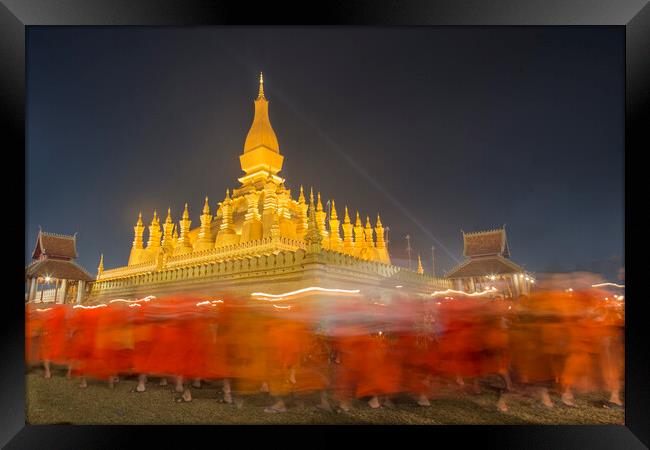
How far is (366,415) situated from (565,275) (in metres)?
2.65

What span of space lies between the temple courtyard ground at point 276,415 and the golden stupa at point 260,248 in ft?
4.20

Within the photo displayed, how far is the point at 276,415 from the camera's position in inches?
139

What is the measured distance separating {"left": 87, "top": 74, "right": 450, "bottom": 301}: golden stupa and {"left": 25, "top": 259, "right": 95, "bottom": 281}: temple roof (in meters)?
0.26

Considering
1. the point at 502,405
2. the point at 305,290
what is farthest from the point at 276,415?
the point at 502,405

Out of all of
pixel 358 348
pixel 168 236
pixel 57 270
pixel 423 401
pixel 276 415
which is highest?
pixel 168 236

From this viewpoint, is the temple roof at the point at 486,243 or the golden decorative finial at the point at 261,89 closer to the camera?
the temple roof at the point at 486,243

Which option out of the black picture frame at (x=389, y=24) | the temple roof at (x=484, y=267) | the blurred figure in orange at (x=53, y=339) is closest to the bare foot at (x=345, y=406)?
the black picture frame at (x=389, y=24)

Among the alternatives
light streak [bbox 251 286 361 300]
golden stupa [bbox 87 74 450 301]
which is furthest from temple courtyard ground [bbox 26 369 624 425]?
golden stupa [bbox 87 74 450 301]

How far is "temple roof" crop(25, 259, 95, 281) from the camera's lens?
449 cm

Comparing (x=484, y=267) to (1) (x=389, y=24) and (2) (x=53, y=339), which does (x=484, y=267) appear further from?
(2) (x=53, y=339)

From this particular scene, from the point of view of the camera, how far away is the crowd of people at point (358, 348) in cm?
362

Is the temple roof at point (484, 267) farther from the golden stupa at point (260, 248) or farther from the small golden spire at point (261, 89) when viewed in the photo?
the small golden spire at point (261, 89)

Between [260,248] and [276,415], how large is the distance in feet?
9.85

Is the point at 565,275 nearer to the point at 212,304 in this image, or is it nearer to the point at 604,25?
the point at 604,25
